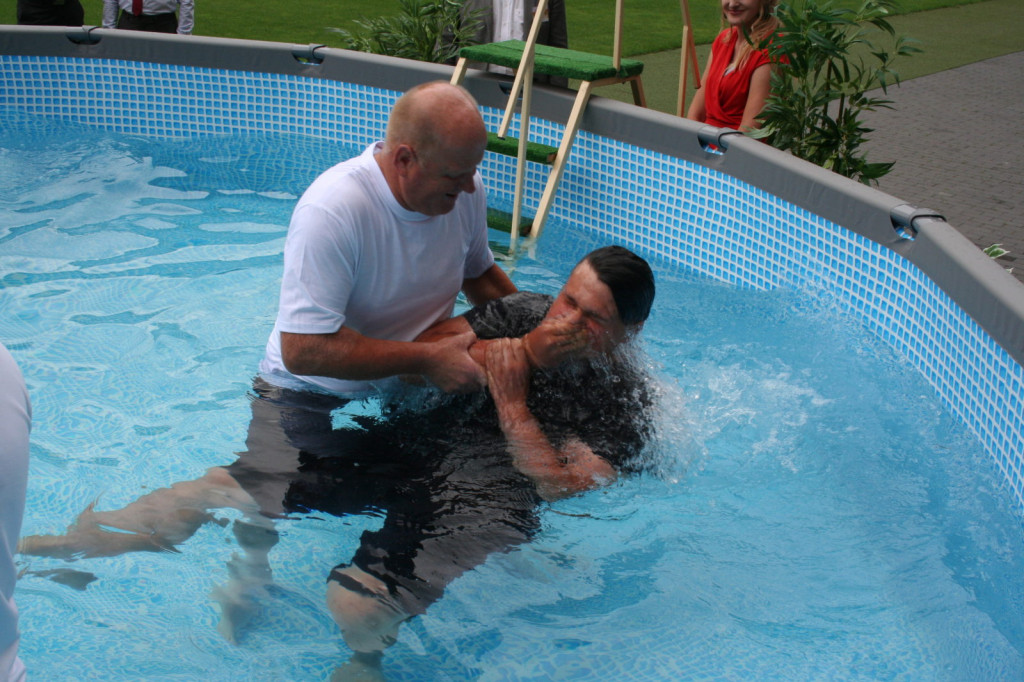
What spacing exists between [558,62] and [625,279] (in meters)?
3.27

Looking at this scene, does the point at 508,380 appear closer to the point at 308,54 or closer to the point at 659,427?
the point at 659,427

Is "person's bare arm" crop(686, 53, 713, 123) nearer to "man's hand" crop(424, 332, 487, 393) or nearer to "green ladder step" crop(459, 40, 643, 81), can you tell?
"green ladder step" crop(459, 40, 643, 81)

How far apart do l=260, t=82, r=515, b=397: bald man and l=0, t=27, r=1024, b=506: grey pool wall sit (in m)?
1.97

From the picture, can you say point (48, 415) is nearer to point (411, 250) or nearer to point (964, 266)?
point (411, 250)

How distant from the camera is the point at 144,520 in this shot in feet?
9.17

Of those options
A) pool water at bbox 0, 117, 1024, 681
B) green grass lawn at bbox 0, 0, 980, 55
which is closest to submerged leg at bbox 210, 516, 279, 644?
pool water at bbox 0, 117, 1024, 681

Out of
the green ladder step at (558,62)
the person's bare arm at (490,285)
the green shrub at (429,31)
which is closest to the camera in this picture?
the person's bare arm at (490,285)

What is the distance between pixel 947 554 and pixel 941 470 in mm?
468

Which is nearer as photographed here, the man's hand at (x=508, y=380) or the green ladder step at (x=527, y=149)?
the man's hand at (x=508, y=380)

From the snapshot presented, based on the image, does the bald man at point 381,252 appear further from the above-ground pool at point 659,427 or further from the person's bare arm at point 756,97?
the person's bare arm at point 756,97

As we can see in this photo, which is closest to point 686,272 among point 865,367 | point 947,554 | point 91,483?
point 865,367

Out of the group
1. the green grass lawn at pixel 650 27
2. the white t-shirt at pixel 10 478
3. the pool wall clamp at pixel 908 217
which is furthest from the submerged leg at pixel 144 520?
the green grass lawn at pixel 650 27

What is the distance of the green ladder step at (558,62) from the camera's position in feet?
17.6

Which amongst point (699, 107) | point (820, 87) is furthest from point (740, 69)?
point (699, 107)
